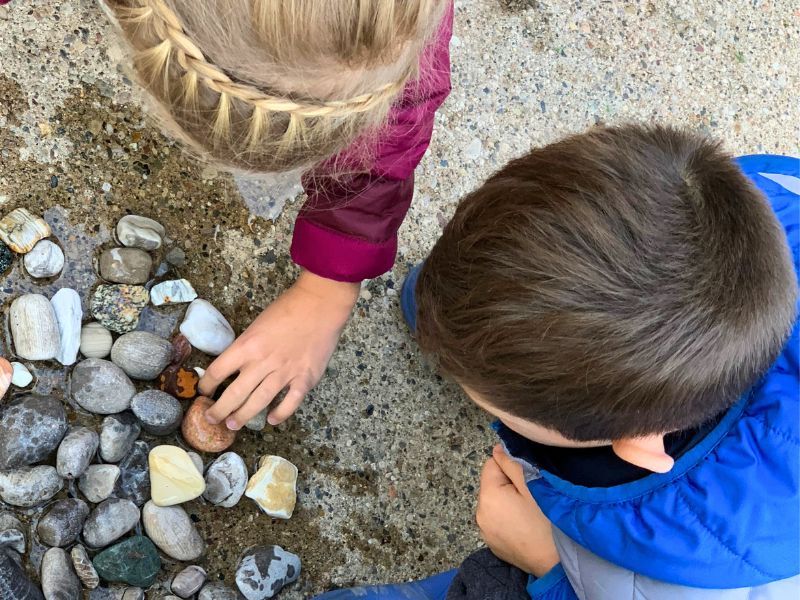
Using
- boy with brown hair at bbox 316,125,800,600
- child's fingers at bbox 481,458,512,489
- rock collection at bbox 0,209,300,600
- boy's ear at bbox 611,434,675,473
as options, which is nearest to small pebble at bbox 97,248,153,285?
rock collection at bbox 0,209,300,600

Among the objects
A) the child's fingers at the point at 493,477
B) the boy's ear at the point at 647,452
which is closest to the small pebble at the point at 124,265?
the child's fingers at the point at 493,477

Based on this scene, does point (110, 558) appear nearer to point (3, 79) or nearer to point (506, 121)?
point (3, 79)

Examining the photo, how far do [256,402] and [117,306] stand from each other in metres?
0.28

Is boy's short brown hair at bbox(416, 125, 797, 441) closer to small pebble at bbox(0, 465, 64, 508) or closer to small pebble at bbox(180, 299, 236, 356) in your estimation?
small pebble at bbox(180, 299, 236, 356)

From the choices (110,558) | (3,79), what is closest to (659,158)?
(110,558)

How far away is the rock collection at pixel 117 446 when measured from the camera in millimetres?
1053

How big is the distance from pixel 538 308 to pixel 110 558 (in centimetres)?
78

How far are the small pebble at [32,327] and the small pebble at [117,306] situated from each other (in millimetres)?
77

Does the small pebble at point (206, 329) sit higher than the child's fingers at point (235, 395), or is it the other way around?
the small pebble at point (206, 329)

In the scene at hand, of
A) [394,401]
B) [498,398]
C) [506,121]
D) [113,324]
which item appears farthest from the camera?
[506,121]

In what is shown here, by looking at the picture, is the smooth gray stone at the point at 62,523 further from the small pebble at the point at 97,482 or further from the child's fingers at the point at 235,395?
the child's fingers at the point at 235,395

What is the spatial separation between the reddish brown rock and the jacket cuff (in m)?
0.28

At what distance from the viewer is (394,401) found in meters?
1.39

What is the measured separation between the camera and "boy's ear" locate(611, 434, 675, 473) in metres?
0.80
